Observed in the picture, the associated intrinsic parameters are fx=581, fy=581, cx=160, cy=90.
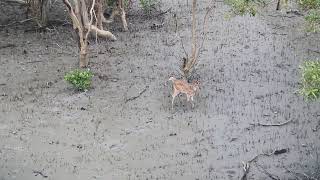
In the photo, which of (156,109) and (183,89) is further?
(156,109)

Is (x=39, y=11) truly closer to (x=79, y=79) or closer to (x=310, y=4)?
(x=79, y=79)


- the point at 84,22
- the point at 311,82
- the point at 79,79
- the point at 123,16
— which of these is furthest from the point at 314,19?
the point at 123,16

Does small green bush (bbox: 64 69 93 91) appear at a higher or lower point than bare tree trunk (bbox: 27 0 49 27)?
lower

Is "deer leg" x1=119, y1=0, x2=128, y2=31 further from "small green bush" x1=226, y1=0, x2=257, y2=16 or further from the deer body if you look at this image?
"small green bush" x1=226, y1=0, x2=257, y2=16

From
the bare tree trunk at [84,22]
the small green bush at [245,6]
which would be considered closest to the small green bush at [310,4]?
the small green bush at [245,6]

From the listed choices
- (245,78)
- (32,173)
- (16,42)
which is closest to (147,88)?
(245,78)

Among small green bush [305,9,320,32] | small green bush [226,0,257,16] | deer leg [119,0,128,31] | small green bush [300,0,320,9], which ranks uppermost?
small green bush [300,0,320,9]

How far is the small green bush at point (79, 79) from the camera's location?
10195 mm

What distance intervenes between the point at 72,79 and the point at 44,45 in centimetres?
264

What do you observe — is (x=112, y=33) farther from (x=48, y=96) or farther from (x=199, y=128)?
(x=199, y=128)

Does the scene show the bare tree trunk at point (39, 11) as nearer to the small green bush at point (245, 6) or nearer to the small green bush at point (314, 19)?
the small green bush at point (245, 6)

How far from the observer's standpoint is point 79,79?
10219mm

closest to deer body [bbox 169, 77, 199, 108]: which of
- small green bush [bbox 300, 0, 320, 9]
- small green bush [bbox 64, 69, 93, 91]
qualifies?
small green bush [bbox 64, 69, 93, 91]

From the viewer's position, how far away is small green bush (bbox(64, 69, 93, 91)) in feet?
33.4
